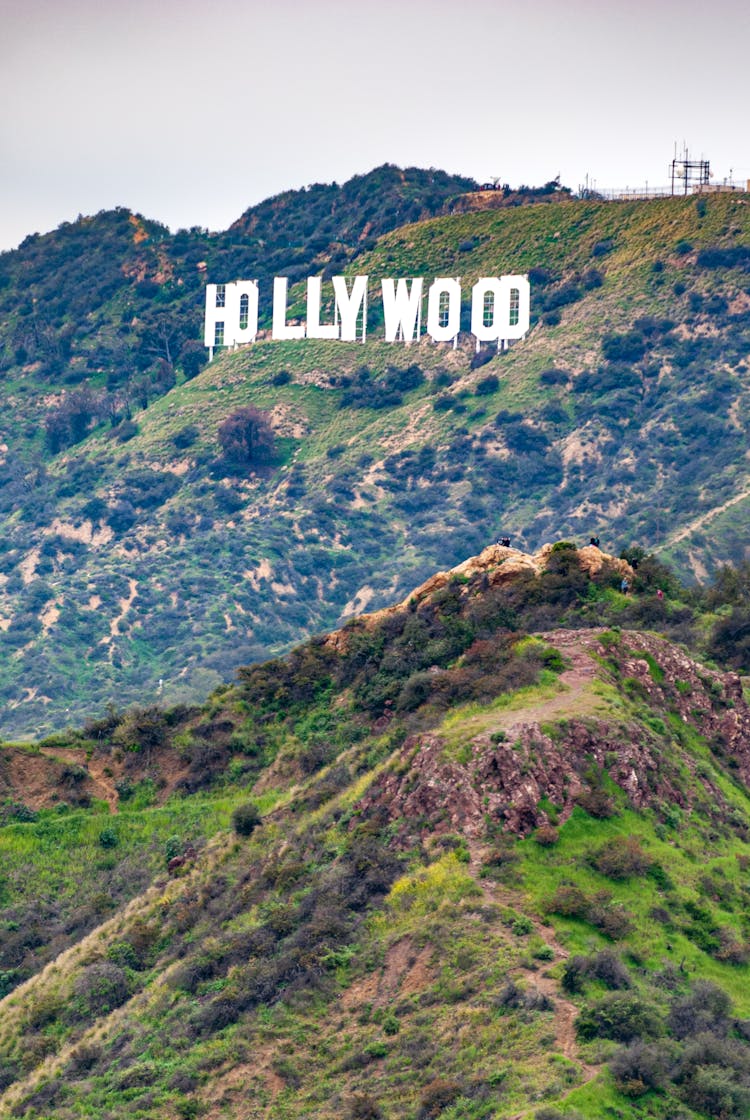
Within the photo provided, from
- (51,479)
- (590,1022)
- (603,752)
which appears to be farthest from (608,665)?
(51,479)

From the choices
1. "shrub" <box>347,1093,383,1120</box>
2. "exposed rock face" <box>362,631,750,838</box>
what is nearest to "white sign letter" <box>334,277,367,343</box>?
"exposed rock face" <box>362,631,750,838</box>

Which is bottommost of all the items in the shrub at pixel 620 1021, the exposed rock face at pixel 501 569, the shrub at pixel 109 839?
the shrub at pixel 109 839

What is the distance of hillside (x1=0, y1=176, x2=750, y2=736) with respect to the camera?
16100 centimetres

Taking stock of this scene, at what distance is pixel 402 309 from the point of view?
19500cm

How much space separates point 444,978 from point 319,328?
14426 centimetres

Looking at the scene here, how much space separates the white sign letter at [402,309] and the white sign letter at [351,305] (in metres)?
2.88

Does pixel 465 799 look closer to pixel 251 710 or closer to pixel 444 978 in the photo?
pixel 444 978

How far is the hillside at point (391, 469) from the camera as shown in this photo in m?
161

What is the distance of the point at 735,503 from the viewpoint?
152m

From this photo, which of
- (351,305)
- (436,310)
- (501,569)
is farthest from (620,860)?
(351,305)

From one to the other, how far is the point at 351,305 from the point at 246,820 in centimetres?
12601

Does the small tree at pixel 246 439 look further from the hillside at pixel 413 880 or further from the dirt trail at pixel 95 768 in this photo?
the dirt trail at pixel 95 768

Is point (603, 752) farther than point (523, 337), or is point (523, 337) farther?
point (523, 337)

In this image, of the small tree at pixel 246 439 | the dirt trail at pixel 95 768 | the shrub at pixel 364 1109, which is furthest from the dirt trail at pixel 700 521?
the shrub at pixel 364 1109
